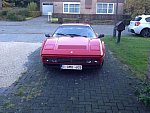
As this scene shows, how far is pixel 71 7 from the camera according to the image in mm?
46625

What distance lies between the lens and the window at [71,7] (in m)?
46.5

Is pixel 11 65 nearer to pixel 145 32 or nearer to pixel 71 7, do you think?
pixel 145 32

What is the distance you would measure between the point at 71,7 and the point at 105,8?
18.7 feet

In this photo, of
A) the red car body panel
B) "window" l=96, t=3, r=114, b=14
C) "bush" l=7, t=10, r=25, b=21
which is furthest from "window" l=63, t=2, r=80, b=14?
the red car body panel

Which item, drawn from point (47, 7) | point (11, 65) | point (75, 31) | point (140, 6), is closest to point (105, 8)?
point (47, 7)

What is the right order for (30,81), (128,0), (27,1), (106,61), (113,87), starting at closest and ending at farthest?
(113,87)
(30,81)
(106,61)
(128,0)
(27,1)

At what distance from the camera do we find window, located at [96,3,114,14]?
150ft

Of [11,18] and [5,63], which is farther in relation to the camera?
[11,18]

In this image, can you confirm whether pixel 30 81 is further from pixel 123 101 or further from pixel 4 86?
pixel 123 101

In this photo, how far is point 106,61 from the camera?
9383 millimetres

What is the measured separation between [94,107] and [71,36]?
390 cm

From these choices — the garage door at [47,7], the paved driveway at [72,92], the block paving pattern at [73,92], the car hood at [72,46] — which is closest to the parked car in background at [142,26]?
the paved driveway at [72,92]

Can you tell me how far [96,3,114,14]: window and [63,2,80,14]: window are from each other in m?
3.37

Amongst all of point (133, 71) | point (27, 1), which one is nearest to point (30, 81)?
point (133, 71)
